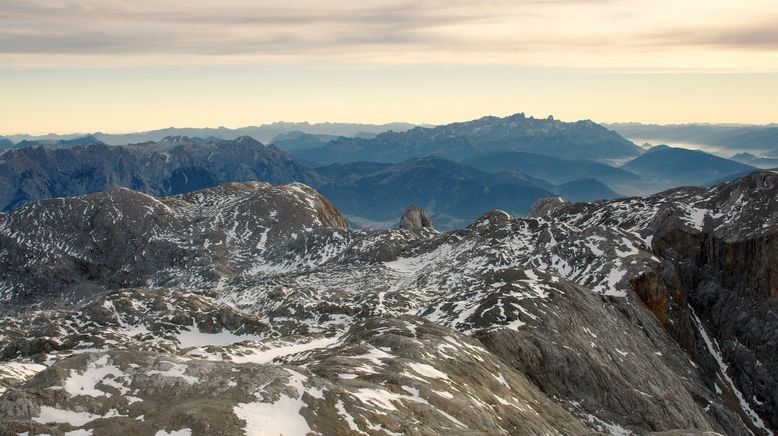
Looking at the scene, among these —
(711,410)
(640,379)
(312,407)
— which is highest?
(312,407)

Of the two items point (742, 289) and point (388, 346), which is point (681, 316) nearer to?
point (742, 289)

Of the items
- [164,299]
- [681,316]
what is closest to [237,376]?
[164,299]

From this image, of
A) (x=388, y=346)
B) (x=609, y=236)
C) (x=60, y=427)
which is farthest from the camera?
(x=609, y=236)

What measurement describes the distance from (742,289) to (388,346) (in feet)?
342

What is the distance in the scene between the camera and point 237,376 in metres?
57.8

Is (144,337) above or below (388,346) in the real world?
below

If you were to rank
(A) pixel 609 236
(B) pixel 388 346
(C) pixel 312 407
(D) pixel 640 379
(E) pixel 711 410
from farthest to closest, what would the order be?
1. (A) pixel 609 236
2. (E) pixel 711 410
3. (D) pixel 640 379
4. (B) pixel 388 346
5. (C) pixel 312 407

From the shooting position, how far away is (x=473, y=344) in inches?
3858

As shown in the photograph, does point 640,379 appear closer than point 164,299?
Yes

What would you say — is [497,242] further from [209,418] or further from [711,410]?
[209,418]

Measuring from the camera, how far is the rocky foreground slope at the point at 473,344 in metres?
54.2

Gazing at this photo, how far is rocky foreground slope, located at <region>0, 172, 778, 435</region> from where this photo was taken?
2133 inches

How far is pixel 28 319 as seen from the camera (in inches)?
6093

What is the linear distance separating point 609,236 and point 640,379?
5659 centimetres
